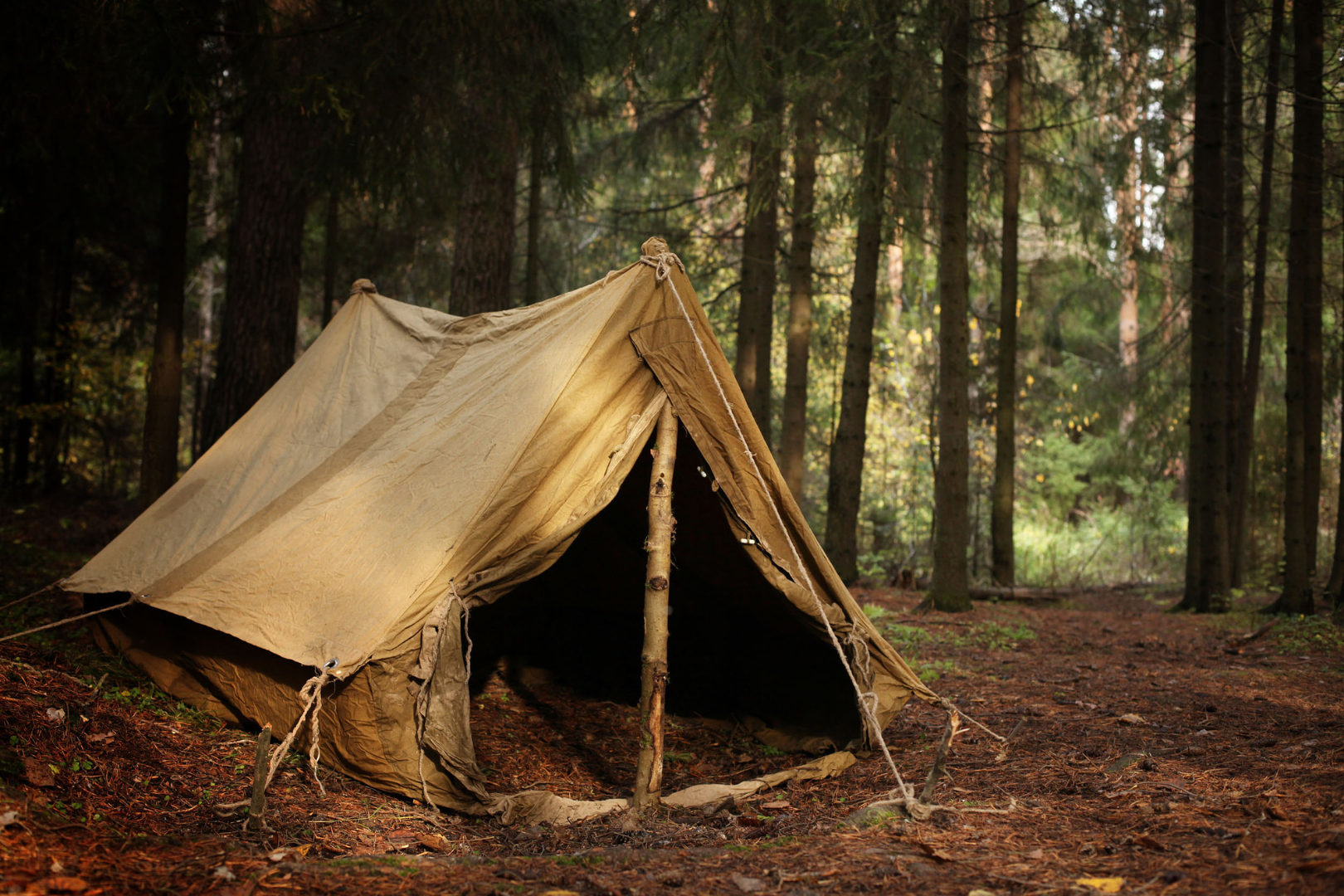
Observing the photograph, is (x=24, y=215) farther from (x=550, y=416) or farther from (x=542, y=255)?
(x=550, y=416)

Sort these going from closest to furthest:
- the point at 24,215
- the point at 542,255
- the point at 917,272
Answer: the point at 24,215 < the point at 917,272 < the point at 542,255

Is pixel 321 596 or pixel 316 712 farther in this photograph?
pixel 321 596

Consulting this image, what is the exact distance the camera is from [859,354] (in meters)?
9.72

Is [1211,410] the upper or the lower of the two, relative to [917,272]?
lower

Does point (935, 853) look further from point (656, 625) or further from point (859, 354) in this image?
point (859, 354)

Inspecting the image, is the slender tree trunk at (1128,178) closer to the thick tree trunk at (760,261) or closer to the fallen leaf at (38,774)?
the thick tree trunk at (760,261)

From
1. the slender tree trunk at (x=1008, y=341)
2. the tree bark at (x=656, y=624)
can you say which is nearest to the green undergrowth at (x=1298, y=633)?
the slender tree trunk at (x=1008, y=341)

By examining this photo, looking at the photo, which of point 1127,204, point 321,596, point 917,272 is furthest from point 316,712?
point 1127,204

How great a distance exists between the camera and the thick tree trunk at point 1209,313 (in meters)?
9.36

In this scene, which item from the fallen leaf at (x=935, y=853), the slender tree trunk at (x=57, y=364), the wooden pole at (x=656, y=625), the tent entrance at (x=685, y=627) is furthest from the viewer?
the slender tree trunk at (x=57, y=364)

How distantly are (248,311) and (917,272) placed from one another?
30.9 ft

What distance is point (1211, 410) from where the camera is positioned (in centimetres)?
950

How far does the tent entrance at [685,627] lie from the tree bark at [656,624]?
13.3 inches

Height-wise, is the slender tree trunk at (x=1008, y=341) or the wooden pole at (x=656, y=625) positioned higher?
the slender tree trunk at (x=1008, y=341)
